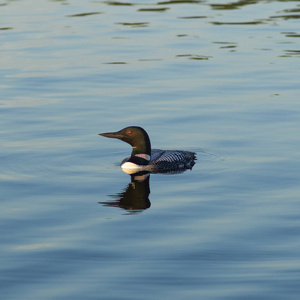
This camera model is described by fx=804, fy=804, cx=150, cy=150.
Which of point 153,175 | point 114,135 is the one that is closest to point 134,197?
point 153,175

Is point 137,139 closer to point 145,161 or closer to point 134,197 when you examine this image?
point 145,161

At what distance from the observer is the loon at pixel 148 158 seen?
1107 centimetres

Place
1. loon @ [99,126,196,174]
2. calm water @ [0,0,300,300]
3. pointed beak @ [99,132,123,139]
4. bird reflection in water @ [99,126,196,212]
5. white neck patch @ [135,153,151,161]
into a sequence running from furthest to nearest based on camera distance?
pointed beak @ [99,132,123,139], white neck patch @ [135,153,151,161], loon @ [99,126,196,174], bird reflection in water @ [99,126,196,212], calm water @ [0,0,300,300]

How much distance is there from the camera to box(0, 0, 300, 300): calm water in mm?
7234

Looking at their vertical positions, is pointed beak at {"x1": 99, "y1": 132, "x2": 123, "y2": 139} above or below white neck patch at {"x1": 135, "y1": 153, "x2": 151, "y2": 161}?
above

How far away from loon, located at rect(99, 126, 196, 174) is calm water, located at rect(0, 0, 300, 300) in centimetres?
22

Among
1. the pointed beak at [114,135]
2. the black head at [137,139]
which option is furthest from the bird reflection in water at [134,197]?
the pointed beak at [114,135]

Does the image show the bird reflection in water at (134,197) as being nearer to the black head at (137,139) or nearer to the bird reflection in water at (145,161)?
the bird reflection in water at (145,161)

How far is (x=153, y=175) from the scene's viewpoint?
36.2ft

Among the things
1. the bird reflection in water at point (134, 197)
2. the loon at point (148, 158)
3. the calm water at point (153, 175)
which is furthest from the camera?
the loon at point (148, 158)

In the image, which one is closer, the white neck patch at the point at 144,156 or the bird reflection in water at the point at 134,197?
the bird reflection in water at the point at 134,197

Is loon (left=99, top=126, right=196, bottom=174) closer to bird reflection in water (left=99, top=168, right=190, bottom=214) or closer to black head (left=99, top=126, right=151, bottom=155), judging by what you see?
black head (left=99, top=126, right=151, bottom=155)

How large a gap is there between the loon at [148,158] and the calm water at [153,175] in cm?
22

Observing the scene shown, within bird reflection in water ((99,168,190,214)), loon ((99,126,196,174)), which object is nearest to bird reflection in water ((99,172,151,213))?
bird reflection in water ((99,168,190,214))
